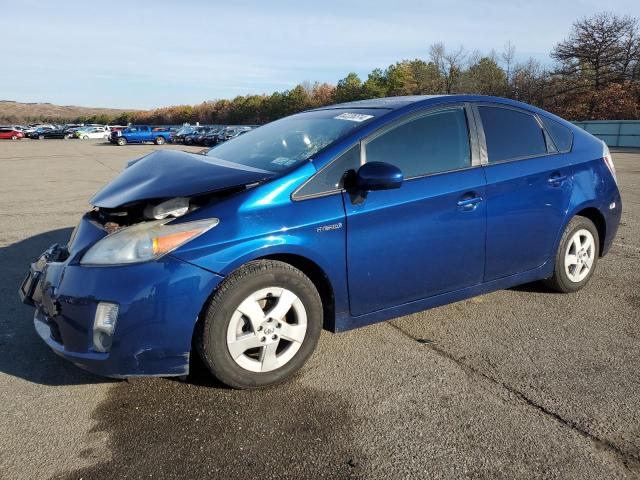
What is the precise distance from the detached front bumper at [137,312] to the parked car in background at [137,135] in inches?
1674

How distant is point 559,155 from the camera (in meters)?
4.14

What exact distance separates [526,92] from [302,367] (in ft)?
179

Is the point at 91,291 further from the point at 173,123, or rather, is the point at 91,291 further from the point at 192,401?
the point at 173,123

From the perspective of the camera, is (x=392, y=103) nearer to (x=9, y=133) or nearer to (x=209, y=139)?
(x=209, y=139)

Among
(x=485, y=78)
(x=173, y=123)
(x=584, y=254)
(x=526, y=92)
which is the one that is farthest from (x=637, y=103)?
(x=173, y=123)

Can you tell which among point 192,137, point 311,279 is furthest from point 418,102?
point 192,137

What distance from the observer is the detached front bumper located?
8.57 ft

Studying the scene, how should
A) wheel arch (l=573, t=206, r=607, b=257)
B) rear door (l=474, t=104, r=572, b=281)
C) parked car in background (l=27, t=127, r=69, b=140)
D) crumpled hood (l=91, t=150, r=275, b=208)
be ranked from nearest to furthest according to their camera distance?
crumpled hood (l=91, t=150, r=275, b=208) < rear door (l=474, t=104, r=572, b=281) < wheel arch (l=573, t=206, r=607, b=257) < parked car in background (l=27, t=127, r=69, b=140)

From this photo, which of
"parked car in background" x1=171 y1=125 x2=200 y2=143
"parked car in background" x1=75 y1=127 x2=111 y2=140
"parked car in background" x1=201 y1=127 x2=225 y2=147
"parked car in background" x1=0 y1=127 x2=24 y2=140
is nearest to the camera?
"parked car in background" x1=201 y1=127 x2=225 y2=147

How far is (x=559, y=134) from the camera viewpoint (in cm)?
427

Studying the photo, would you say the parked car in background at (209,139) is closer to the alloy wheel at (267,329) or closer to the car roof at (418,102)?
the car roof at (418,102)

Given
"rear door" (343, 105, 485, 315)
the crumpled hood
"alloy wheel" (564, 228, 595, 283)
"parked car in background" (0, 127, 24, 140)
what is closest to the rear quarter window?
"alloy wheel" (564, 228, 595, 283)

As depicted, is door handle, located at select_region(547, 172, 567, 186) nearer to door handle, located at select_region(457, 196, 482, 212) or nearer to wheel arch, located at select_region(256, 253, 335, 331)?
door handle, located at select_region(457, 196, 482, 212)

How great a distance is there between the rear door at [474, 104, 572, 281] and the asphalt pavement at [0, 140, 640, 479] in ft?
1.69
